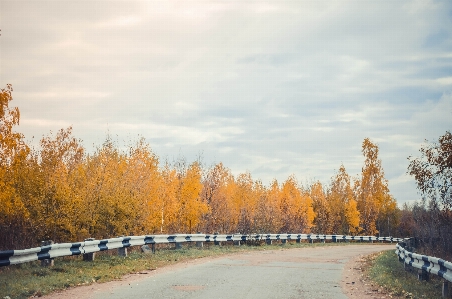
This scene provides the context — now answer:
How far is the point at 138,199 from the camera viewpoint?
82.9ft

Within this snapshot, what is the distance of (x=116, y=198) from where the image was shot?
75.4 feet

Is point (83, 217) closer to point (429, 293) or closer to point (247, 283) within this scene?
point (247, 283)

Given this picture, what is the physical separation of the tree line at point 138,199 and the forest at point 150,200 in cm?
7

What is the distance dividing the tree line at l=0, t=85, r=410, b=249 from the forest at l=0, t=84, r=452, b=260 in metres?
0.07

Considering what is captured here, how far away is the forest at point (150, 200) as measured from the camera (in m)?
21.4

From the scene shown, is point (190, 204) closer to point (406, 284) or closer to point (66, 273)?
point (66, 273)

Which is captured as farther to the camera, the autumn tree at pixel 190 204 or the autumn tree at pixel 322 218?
the autumn tree at pixel 322 218

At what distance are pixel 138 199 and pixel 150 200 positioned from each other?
1384 cm

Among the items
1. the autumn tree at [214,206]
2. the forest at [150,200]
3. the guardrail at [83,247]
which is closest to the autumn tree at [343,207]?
the forest at [150,200]

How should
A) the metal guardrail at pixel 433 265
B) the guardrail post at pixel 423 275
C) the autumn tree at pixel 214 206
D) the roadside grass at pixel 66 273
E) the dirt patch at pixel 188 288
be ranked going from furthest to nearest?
the autumn tree at pixel 214 206 < the guardrail post at pixel 423 275 < the dirt patch at pixel 188 288 < the roadside grass at pixel 66 273 < the metal guardrail at pixel 433 265

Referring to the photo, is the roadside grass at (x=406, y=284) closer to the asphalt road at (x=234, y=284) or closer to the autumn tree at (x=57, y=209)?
the asphalt road at (x=234, y=284)

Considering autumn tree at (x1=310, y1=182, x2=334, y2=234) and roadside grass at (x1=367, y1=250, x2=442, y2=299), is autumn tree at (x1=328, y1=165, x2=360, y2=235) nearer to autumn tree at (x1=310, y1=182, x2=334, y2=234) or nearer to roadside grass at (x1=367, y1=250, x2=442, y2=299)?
autumn tree at (x1=310, y1=182, x2=334, y2=234)

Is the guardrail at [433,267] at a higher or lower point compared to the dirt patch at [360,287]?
higher

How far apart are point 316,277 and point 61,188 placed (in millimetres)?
12083
